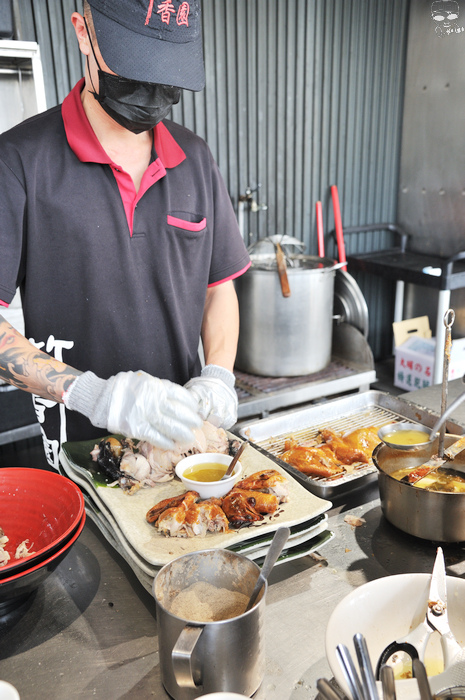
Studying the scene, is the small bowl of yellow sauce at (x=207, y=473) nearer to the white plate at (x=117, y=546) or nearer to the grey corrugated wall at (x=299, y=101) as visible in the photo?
the white plate at (x=117, y=546)

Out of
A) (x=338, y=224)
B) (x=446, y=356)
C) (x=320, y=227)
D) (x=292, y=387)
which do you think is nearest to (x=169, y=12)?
(x=446, y=356)

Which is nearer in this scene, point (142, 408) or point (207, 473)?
point (142, 408)

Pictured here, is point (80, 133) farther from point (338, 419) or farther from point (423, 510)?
point (423, 510)

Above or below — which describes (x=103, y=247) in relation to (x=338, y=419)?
above

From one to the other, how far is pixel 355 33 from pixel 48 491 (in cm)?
456

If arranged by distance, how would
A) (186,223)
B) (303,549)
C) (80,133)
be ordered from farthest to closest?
(186,223) → (80,133) → (303,549)

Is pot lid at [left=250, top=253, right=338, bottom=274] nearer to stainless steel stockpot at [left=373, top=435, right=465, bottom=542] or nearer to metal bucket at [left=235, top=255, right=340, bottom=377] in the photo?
metal bucket at [left=235, top=255, right=340, bottom=377]

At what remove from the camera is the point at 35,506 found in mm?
1328

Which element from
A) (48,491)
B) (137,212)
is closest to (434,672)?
(48,491)

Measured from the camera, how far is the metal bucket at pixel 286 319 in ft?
11.0

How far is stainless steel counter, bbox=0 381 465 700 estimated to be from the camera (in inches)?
38.6

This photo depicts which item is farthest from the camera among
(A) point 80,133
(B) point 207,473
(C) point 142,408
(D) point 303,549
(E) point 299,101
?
(E) point 299,101

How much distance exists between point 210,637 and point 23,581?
15.8 inches

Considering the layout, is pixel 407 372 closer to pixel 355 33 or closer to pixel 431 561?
pixel 355 33
